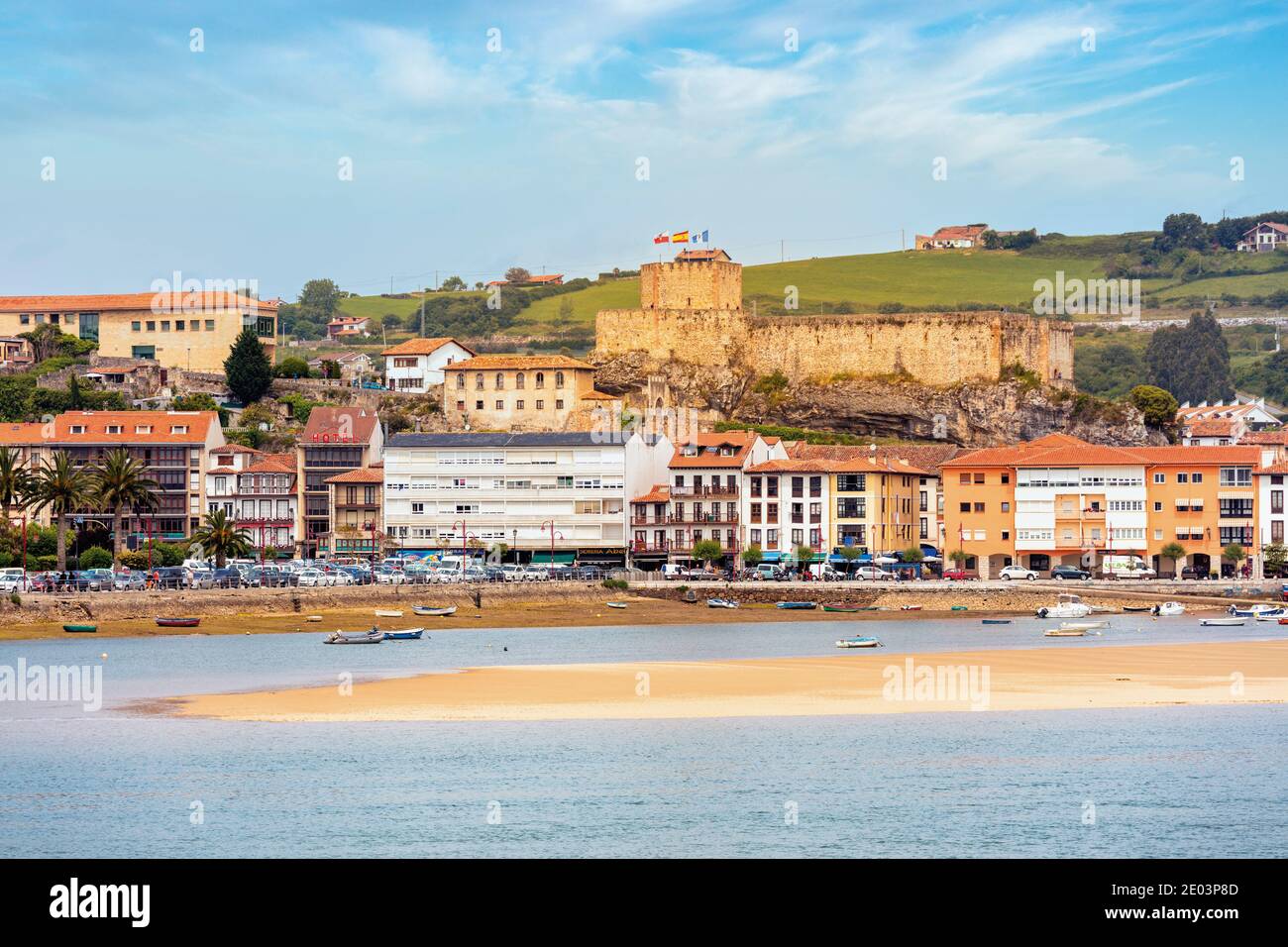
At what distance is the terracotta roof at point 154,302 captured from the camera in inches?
4370

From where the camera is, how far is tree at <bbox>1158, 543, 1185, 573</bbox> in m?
79.2

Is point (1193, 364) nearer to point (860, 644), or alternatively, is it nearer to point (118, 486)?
point (118, 486)

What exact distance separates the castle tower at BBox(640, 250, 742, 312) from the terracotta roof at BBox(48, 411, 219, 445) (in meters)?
30.3

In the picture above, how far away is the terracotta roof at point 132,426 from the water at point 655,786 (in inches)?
1937

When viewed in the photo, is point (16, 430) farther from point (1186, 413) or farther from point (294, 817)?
point (1186, 413)

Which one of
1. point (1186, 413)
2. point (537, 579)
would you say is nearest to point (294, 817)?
point (537, 579)

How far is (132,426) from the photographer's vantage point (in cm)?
9038

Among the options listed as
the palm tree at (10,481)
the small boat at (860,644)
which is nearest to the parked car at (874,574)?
the small boat at (860,644)

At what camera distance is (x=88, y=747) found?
1336 inches

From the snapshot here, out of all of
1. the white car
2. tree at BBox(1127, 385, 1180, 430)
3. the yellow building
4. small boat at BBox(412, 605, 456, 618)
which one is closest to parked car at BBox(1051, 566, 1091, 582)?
the white car

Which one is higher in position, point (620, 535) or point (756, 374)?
point (756, 374)

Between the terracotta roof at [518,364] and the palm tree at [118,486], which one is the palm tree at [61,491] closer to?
the palm tree at [118,486]

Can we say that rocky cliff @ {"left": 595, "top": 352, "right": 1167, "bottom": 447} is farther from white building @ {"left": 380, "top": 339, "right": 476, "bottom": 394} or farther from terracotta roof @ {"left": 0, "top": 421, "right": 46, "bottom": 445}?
terracotta roof @ {"left": 0, "top": 421, "right": 46, "bottom": 445}
